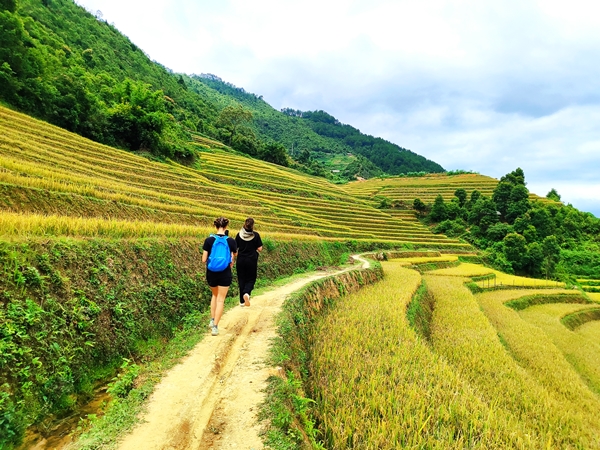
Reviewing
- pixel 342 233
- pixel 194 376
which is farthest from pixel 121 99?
pixel 194 376

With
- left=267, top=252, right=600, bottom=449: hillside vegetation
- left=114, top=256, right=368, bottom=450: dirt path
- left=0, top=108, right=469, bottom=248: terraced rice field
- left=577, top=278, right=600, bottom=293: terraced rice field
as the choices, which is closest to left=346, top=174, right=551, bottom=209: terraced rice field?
left=577, top=278, right=600, bottom=293: terraced rice field

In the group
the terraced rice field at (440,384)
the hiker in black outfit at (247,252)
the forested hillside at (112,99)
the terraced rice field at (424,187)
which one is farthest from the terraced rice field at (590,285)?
the forested hillside at (112,99)

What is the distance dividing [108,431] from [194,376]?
1202mm

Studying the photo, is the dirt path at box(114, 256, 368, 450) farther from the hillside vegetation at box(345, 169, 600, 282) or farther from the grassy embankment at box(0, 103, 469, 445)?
the hillside vegetation at box(345, 169, 600, 282)

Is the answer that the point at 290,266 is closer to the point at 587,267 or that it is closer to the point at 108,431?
the point at 108,431

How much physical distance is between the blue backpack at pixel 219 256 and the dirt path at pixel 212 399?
1190 mm

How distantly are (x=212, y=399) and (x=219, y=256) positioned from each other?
8.08ft

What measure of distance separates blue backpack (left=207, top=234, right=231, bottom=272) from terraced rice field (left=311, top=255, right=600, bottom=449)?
2.32m

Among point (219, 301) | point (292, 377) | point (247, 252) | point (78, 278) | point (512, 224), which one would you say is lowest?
point (292, 377)

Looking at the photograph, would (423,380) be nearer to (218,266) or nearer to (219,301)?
(219,301)

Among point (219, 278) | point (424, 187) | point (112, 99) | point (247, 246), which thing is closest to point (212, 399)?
point (219, 278)

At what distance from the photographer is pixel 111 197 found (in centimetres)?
1044

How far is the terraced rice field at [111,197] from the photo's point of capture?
7336 millimetres

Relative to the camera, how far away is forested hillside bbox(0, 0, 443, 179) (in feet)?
71.4
